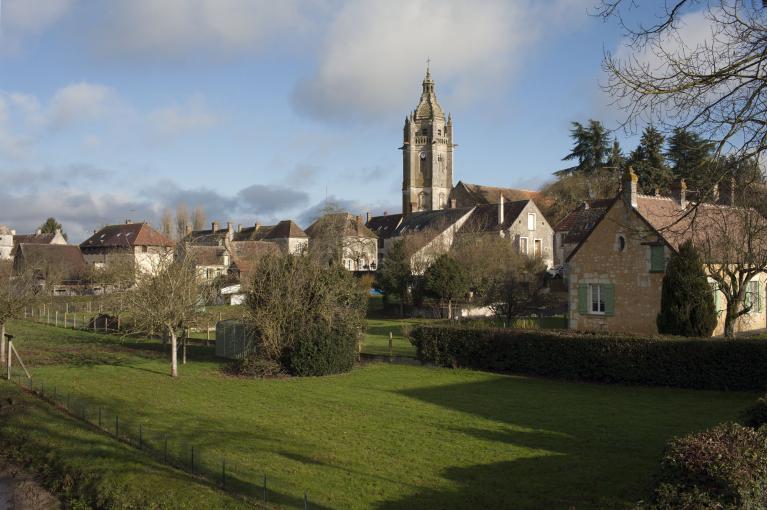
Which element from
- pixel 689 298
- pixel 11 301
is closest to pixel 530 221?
pixel 689 298

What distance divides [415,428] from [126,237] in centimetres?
6196

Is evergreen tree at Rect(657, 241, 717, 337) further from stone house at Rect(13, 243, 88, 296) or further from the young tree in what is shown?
stone house at Rect(13, 243, 88, 296)

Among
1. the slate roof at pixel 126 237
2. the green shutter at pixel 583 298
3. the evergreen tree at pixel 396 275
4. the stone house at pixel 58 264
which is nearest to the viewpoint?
the green shutter at pixel 583 298

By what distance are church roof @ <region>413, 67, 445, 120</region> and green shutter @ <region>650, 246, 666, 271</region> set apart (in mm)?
75949

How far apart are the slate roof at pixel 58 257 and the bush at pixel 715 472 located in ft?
204

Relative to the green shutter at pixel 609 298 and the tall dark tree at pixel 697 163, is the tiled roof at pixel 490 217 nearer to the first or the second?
the green shutter at pixel 609 298

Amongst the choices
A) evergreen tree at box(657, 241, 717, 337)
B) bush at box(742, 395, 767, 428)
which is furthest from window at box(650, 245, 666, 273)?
bush at box(742, 395, 767, 428)

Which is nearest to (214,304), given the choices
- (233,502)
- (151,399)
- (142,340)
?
(142,340)

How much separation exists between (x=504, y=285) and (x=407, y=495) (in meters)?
24.4

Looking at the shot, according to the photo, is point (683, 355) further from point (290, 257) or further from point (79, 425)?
point (79, 425)

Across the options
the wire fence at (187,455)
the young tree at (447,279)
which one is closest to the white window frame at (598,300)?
the young tree at (447,279)

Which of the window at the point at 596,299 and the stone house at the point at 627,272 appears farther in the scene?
the window at the point at 596,299

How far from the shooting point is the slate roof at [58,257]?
203 feet

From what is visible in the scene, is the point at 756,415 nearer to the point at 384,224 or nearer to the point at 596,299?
the point at 596,299
